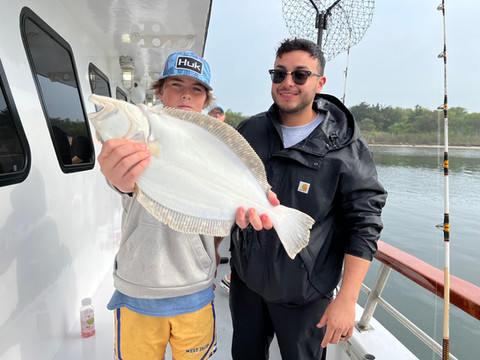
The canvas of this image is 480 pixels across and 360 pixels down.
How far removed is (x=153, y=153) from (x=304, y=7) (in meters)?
3.46

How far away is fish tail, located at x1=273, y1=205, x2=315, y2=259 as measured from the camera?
4.66 feet

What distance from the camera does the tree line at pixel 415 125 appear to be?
3354 millimetres

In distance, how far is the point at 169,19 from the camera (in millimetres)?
3533

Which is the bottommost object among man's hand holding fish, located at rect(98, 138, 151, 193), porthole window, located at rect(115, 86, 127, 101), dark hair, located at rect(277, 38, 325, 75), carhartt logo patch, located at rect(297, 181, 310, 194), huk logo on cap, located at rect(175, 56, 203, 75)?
carhartt logo patch, located at rect(297, 181, 310, 194)

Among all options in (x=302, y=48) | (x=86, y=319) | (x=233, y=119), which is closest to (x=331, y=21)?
(x=302, y=48)

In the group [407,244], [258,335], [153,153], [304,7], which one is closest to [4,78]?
[153,153]

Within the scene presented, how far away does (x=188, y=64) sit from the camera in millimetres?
1830

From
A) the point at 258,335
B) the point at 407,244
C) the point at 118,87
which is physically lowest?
the point at 407,244

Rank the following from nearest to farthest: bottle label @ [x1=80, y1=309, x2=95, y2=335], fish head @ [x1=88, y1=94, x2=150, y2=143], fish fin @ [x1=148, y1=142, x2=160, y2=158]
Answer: fish head @ [x1=88, y1=94, x2=150, y2=143] → fish fin @ [x1=148, y1=142, x2=160, y2=158] → bottle label @ [x1=80, y1=309, x2=95, y2=335]

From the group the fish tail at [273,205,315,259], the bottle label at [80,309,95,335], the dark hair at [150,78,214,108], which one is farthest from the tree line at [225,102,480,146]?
the bottle label at [80,309,95,335]

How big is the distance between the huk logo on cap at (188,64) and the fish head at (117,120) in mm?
720

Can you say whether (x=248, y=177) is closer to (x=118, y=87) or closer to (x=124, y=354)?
(x=124, y=354)

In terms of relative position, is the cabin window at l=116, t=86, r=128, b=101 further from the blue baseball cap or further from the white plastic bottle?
the blue baseball cap

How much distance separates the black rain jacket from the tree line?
121 cm
